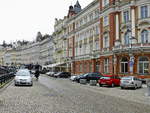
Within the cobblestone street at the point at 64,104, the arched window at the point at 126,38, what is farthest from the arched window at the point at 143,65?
the cobblestone street at the point at 64,104

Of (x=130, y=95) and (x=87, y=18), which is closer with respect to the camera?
(x=130, y=95)

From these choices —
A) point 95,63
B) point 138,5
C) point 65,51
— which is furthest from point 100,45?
point 65,51

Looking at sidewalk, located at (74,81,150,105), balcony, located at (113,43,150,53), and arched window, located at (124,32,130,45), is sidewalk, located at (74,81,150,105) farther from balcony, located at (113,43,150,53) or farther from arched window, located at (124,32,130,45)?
arched window, located at (124,32,130,45)

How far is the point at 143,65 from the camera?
32.9 metres

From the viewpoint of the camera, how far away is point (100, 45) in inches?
1693

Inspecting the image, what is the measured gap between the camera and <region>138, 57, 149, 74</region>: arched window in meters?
32.6

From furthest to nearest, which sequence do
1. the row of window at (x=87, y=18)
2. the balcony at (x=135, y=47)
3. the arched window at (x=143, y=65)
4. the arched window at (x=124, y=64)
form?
1. the row of window at (x=87, y=18)
2. the arched window at (x=124, y=64)
3. the arched window at (x=143, y=65)
4. the balcony at (x=135, y=47)

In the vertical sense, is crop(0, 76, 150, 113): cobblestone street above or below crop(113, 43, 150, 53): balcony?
below

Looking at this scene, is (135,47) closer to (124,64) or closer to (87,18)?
(124,64)

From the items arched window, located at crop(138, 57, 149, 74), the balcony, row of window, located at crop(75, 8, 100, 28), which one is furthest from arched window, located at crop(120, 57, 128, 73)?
row of window, located at crop(75, 8, 100, 28)

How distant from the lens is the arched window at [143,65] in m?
32.6

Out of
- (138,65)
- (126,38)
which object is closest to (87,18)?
(126,38)

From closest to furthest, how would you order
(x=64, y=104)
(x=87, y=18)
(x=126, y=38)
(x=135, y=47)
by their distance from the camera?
1. (x=64, y=104)
2. (x=135, y=47)
3. (x=126, y=38)
4. (x=87, y=18)

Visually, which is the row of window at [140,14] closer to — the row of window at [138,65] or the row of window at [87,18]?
the row of window at [138,65]
